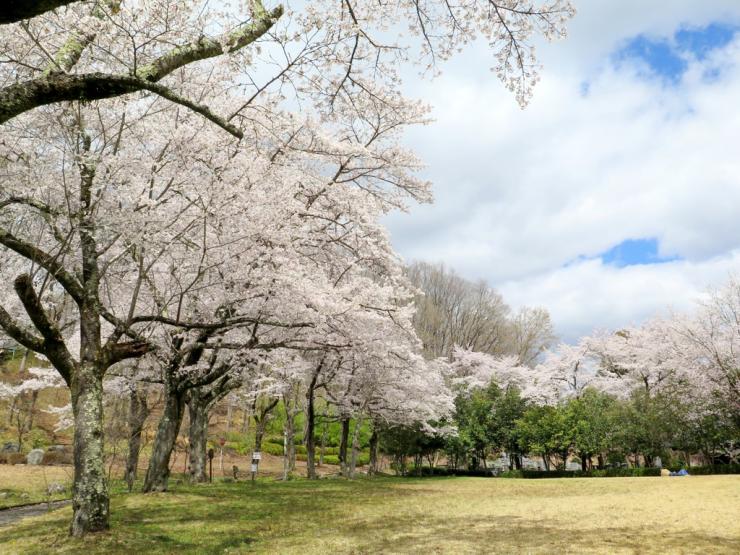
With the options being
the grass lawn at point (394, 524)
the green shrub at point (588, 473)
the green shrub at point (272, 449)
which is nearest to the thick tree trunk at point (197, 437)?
the grass lawn at point (394, 524)

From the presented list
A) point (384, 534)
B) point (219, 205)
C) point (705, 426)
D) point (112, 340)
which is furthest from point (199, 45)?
point (705, 426)

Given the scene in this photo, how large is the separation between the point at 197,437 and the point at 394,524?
32.9ft

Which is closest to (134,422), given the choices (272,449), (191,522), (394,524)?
(191,522)

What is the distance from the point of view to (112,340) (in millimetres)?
9297

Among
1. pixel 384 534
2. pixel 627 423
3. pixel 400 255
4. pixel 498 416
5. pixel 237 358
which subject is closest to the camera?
pixel 384 534

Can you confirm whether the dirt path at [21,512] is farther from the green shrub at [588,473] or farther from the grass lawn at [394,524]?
the green shrub at [588,473]

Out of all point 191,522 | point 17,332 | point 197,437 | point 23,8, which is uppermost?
point 23,8

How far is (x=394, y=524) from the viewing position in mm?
10445

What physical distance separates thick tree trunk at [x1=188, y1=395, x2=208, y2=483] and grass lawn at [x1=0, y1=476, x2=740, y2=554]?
7.07ft

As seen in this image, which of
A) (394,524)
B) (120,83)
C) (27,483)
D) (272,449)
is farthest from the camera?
(272,449)

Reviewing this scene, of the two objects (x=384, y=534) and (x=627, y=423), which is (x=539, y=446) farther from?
(x=384, y=534)

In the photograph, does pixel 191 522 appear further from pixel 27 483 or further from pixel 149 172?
pixel 27 483

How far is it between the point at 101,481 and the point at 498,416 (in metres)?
25.0

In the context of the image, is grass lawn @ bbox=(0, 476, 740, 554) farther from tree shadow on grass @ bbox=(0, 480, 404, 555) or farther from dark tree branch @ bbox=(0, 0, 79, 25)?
dark tree branch @ bbox=(0, 0, 79, 25)
